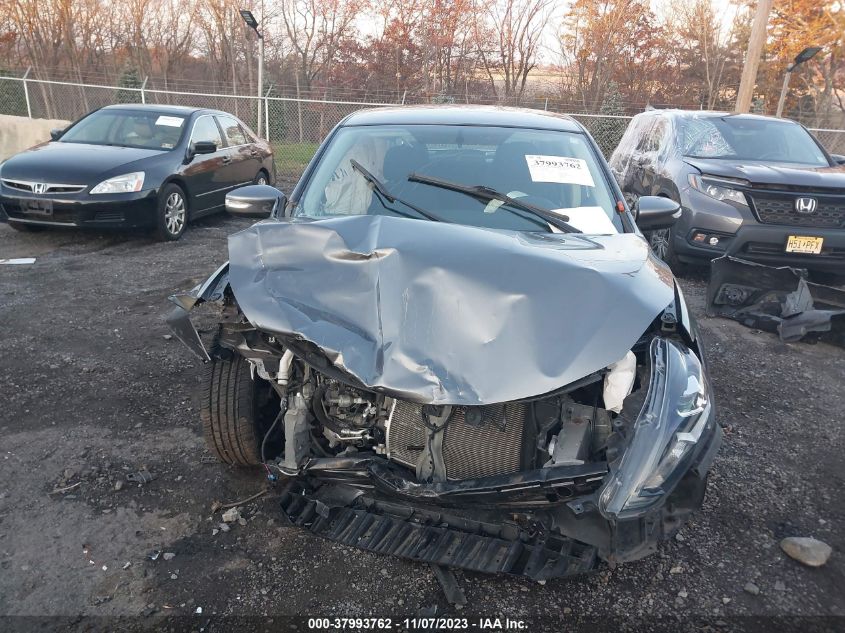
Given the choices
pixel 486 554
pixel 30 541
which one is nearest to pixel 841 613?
pixel 486 554

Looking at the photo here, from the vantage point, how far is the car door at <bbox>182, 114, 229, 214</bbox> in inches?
312

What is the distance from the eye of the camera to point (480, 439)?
91.3 inches

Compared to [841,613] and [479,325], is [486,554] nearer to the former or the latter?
[479,325]

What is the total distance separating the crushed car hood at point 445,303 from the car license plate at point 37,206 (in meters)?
5.38

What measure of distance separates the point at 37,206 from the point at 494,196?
19.5ft

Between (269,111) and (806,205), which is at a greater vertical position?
(269,111)

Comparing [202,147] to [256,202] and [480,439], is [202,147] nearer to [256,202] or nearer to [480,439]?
[256,202]

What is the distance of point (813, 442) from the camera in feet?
11.6

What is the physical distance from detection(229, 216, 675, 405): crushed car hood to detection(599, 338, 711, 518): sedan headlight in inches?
8.5

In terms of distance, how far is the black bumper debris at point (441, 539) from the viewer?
2182mm

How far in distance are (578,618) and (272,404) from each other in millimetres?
1629

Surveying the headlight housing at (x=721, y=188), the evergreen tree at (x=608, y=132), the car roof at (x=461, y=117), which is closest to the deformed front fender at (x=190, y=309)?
the car roof at (x=461, y=117)

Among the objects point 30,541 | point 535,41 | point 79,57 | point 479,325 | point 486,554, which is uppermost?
point 535,41

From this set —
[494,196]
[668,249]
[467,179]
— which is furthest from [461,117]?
[668,249]
